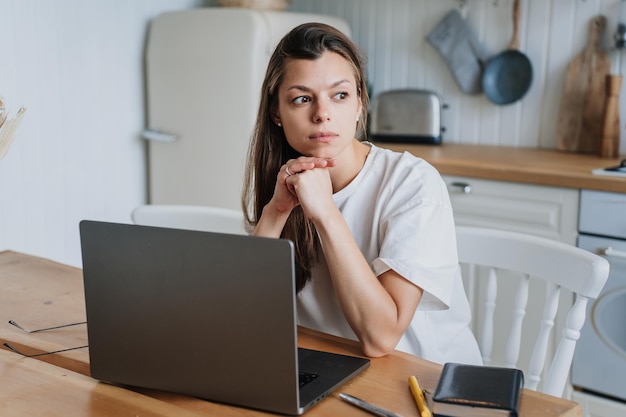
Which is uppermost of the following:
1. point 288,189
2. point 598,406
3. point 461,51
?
point 461,51

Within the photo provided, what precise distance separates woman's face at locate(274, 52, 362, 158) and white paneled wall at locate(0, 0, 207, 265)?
5.21ft

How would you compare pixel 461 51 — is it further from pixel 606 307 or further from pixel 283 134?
pixel 283 134

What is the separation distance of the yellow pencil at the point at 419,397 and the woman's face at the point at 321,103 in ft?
1.53

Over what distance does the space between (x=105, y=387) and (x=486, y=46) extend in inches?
92.7

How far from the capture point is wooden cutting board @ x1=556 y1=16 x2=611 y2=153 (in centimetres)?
277

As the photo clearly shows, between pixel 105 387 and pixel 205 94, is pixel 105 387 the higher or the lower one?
the lower one

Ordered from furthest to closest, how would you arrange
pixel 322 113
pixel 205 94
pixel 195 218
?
1. pixel 205 94
2. pixel 195 218
3. pixel 322 113

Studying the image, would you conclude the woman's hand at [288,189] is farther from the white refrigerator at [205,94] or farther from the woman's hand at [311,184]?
the white refrigerator at [205,94]

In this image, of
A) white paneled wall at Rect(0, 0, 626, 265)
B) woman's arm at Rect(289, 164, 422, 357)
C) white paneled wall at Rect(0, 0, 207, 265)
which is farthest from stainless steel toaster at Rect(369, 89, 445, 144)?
woman's arm at Rect(289, 164, 422, 357)

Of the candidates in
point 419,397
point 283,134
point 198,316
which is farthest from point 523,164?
point 198,316

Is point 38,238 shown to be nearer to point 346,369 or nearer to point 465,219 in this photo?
point 465,219

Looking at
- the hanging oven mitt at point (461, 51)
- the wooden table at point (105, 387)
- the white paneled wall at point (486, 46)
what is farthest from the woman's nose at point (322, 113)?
the hanging oven mitt at point (461, 51)

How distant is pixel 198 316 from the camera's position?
0.98 metres

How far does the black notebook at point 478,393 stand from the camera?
943mm
